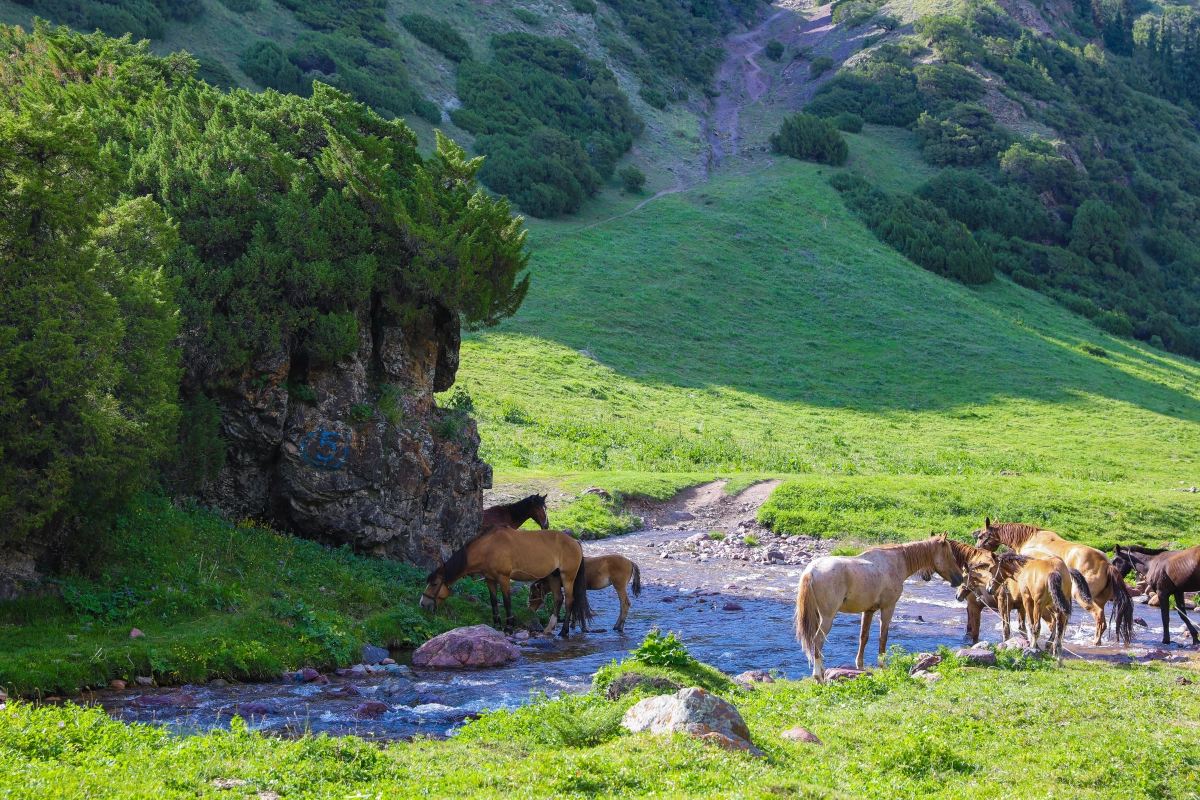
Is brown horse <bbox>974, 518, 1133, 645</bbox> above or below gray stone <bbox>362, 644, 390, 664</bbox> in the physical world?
above

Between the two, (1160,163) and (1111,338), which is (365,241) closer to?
(1111,338)

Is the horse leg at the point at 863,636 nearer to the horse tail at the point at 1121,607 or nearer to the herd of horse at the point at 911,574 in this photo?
the herd of horse at the point at 911,574

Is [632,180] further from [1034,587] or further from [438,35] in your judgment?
[1034,587]

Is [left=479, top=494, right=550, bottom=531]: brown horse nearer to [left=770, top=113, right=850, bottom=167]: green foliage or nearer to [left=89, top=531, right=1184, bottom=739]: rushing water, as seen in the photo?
[left=89, top=531, right=1184, bottom=739]: rushing water

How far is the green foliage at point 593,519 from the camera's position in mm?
30956

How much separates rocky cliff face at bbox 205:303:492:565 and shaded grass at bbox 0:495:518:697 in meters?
0.93

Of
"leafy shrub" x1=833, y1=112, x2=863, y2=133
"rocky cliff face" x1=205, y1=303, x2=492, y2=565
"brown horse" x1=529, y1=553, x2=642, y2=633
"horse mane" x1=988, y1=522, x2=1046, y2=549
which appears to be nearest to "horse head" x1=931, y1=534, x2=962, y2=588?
"horse mane" x1=988, y1=522, x2=1046, y2=549

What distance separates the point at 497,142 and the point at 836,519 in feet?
219

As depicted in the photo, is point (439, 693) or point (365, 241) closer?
point (439, 693)

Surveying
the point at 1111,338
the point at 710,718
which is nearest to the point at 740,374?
the point at 1111,338

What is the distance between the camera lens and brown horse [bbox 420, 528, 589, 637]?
1823cm

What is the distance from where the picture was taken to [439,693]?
13672mm

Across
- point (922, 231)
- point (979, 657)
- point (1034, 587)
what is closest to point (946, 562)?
point (1034, 587)

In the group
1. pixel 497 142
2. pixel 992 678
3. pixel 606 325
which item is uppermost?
pixel 497 142
